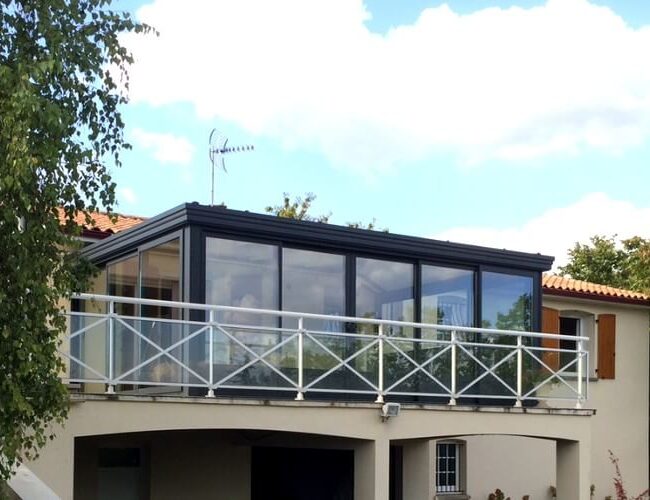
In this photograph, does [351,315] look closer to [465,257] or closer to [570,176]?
[465,257]

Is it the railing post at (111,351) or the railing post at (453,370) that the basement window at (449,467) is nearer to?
the railing post at (453,370)

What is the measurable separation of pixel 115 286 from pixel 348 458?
13.4 feet

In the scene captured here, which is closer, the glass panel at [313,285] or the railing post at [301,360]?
the railing post at [301,360]

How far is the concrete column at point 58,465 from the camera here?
Answer: 10.1m

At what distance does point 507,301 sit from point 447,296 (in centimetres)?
114

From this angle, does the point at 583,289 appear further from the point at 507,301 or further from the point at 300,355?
the point at 300,355

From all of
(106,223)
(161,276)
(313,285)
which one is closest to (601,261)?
(106,223)

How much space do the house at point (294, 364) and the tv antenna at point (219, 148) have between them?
2.16 m

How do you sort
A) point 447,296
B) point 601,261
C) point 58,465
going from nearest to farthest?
point 58,465
point 447,296
point 601,261

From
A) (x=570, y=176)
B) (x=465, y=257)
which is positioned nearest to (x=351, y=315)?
(x=465, y=257)

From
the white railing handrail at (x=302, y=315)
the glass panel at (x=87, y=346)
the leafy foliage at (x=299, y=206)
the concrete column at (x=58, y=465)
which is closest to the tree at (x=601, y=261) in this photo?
the leafy foliage at (x=299, y=206)

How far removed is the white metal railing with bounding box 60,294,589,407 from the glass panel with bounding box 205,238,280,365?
26mm

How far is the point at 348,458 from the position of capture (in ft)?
50.4

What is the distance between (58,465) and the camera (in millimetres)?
10188
